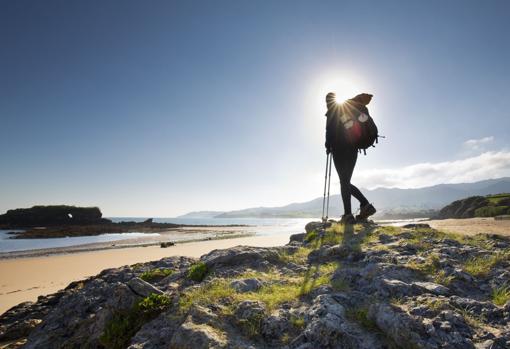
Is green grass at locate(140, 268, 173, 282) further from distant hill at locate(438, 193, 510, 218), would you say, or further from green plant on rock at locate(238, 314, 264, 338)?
distant hill at locate(438, 193, 510, 218)

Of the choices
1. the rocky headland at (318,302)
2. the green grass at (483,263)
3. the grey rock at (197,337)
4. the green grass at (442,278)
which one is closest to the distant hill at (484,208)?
the green grass at (483,263)

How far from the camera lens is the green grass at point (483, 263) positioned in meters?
5.16

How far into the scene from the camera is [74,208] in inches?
3708

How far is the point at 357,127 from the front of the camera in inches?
446

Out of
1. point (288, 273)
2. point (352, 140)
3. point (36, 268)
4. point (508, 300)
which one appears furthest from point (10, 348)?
point (36, 268)

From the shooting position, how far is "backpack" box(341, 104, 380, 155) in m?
11.2

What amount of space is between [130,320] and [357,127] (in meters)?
10.0

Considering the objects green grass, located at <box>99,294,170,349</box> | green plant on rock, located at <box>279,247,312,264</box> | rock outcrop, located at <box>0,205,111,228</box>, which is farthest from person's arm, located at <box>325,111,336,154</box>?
rock outcrop, located at <box>0,205,111,228</box>

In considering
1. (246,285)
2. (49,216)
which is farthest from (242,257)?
(49,216)

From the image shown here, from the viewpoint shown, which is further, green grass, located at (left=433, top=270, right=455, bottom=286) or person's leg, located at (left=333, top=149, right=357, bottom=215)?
person's leg, located at (left=333, top=149, right=357, bottom=215)

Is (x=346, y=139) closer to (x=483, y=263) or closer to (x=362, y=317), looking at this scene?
(x=483, y=263)

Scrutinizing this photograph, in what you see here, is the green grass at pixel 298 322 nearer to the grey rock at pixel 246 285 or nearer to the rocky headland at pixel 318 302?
the rocky headland at pixel 318 302

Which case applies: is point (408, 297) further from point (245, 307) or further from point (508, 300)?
point (245, 307)

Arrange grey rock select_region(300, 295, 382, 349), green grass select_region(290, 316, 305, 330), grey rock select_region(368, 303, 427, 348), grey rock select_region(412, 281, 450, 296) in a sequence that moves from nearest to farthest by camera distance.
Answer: grey rock select_region(368, 303, 427, 348)
grey rock select_region(300, 295, 382, 349)
green grass select_region(290, 316, 305, 330)
grey rock select_region(412, 281, 450, 296)
